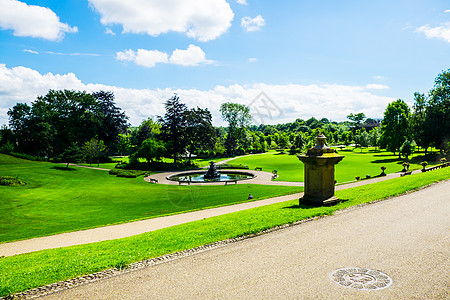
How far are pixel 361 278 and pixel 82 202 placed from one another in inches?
893

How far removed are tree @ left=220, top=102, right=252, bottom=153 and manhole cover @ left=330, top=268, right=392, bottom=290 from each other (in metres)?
76.3

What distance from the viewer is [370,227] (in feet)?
26.8

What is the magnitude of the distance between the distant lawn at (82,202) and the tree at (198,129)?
2297 cm

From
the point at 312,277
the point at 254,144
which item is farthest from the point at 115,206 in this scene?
the point at 254,144

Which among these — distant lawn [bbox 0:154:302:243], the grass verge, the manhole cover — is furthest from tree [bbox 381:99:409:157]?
the manhole cover

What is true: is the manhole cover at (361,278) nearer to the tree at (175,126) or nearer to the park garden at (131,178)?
the park garden at (131,178)

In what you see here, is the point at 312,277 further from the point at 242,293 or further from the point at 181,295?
the point at 181,295

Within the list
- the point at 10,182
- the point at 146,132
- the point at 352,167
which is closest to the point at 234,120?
the point at 146,132

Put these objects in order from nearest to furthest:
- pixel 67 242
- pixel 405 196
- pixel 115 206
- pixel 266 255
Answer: pixel 266 255, pixel 67 242, pixel 405 196, pixel 115 206

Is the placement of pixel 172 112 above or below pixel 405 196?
above

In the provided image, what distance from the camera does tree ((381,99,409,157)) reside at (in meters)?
55.8

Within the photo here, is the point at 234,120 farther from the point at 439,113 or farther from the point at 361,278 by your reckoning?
the point at 361,278

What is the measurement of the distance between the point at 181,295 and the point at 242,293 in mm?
1150

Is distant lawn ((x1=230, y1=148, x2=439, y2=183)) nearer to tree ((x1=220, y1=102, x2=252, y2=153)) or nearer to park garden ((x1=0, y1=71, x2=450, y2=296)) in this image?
park garden ((x1=0, y1=71, x2=450, y2=296))
